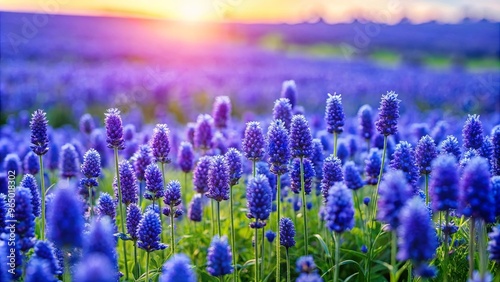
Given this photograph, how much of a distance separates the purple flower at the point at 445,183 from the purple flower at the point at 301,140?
3.69ft

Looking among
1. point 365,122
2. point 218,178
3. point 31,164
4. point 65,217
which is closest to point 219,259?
point 65,217

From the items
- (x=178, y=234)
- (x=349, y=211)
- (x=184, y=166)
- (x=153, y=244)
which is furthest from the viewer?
(x=178, y=234)

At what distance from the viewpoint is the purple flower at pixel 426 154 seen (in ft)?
14.0

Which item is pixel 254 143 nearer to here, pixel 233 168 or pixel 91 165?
pixel 233 168

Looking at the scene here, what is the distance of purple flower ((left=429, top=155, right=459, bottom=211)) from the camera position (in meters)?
3.12

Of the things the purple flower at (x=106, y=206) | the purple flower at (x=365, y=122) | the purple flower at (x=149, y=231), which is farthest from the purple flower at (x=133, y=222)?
the purple flower at (x=365, y=122)

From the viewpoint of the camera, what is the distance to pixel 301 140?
416cm

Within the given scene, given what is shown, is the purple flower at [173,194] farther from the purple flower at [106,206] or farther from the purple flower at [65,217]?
the purple flower at [65,217]

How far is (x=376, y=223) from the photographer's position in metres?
5.77

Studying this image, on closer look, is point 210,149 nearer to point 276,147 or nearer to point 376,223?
point 376,223

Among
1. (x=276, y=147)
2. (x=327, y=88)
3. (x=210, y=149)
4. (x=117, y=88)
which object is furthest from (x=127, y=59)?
(x=276, y=147)

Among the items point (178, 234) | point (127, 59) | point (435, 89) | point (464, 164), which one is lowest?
point (178, 234)

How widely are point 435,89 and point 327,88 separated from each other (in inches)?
137

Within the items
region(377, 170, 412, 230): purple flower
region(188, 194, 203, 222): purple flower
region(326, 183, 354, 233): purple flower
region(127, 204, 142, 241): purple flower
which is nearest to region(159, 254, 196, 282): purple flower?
region(326, 183, 354, 233): purple flower
